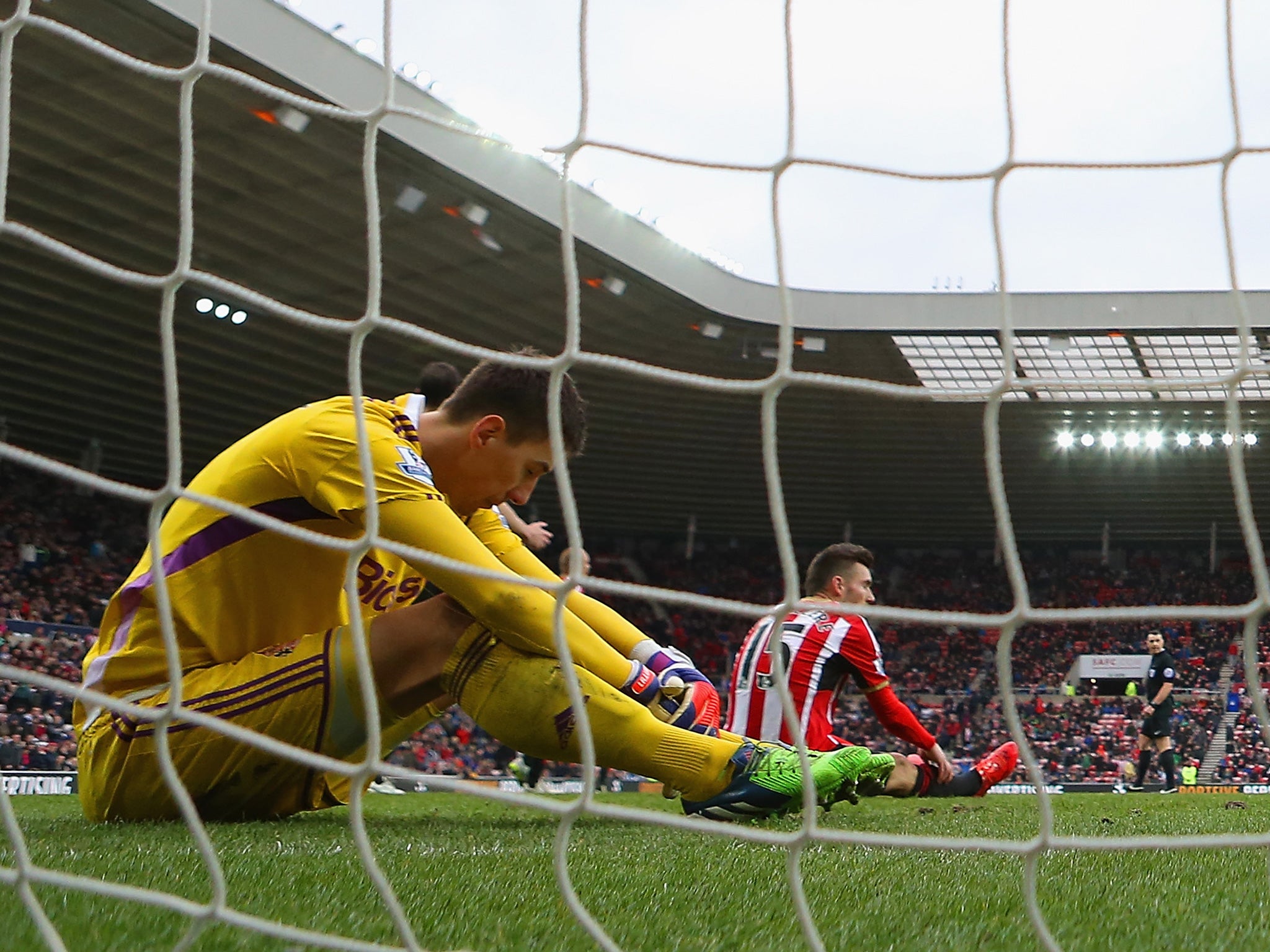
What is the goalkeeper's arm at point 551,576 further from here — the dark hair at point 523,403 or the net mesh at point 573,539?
the net mesh at point 573,539

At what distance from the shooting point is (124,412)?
17453mm

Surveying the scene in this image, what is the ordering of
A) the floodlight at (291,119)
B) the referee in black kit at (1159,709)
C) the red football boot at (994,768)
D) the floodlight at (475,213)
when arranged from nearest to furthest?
the red football boot at (994,768) → the referee in black kit at (1159,709) → the floodlight at (291,119) → the floodlight at (475,213)

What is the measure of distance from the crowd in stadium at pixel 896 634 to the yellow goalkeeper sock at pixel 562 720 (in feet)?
28.9

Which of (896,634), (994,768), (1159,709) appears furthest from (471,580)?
(896,634)

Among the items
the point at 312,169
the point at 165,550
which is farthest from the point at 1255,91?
the point at 312,169

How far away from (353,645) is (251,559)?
0.43 metres

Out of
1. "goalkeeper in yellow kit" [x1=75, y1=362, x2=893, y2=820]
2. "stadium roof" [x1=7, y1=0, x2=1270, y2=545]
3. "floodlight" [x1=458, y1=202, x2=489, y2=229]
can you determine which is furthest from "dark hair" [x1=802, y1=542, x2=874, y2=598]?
"floodlight" [x1=458, y1=202, x2=489, y2=229]

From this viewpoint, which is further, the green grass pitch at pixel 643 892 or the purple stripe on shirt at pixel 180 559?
the purple stripe on shirt at pixel 180 559

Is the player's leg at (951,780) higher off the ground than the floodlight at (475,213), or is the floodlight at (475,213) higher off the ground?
the floodlight at (475,213)

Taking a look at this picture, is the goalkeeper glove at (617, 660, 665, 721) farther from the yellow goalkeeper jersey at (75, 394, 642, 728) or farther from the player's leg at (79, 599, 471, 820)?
the player's leg at (79, 599, 471, 820)

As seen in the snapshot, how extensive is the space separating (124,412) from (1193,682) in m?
15.7

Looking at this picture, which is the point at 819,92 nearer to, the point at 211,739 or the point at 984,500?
the point at 211,739

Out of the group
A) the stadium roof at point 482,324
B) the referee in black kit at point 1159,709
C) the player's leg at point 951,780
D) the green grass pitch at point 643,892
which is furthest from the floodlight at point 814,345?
the green grass pitch at point 643,892

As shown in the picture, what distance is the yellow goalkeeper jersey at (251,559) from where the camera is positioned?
7.38 ft
